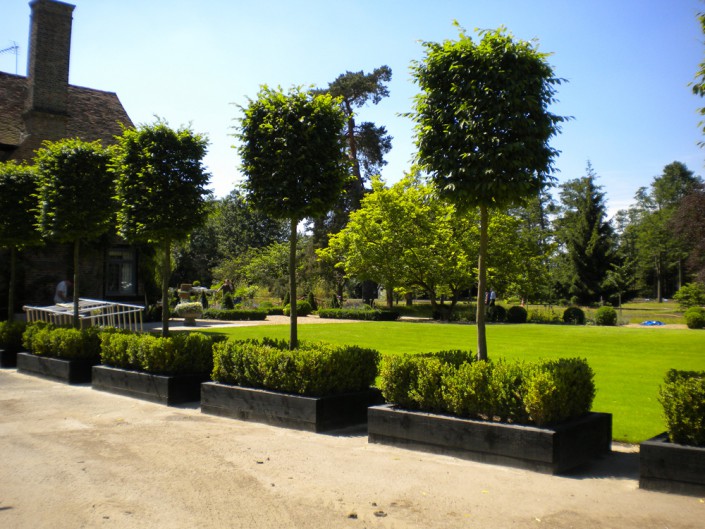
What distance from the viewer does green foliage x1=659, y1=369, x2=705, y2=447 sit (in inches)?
198

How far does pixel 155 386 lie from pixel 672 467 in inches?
291

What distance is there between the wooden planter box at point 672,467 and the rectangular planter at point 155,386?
670 cm

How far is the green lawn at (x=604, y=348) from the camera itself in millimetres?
8594

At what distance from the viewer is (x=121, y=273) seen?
2672 centimetres

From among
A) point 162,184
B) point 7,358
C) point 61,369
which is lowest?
point 7,358

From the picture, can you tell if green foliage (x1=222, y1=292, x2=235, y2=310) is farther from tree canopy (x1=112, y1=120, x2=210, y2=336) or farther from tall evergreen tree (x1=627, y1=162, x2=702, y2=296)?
tall evergreen tree (x1=627, y1=162, x2=702, y2=296)

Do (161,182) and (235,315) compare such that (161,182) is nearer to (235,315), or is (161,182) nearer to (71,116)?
(71,116)

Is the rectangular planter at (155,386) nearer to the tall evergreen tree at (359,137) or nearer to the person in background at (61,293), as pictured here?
the person in background at (61,293)

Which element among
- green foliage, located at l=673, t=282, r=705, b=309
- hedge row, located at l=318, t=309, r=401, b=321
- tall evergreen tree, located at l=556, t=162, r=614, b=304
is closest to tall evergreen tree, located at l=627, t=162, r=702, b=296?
tall evergreen tree, located at l=556, t=162, r=614, b=304

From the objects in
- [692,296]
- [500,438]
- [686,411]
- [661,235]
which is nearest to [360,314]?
[692,296]

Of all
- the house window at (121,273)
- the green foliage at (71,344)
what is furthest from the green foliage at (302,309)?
the green foliage at (71,344)

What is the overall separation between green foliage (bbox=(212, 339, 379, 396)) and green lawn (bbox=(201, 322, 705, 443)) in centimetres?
324

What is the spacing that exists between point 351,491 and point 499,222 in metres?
29.5

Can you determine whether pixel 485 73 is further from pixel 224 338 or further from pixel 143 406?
pixel 143 406
